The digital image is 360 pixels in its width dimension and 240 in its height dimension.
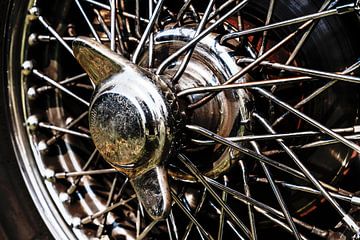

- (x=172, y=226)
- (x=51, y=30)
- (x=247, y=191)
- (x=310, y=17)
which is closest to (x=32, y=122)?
(x=51, y=30)

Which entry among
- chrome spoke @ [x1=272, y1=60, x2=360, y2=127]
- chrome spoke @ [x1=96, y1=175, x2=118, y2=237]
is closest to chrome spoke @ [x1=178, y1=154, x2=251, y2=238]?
chrome spoke @ [x1=272, y1=60, x2=360, y2=127]

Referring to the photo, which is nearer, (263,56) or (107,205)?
(263,56)

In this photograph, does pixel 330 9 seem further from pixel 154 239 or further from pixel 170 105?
pixel 154 239

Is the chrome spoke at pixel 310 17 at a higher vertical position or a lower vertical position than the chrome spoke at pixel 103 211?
higher

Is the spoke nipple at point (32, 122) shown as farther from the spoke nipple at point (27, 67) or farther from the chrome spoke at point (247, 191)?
the chrome spoke at point (247, 191)

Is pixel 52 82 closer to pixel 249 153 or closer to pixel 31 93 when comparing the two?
pixel 31 93

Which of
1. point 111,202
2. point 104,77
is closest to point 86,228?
point 111,202

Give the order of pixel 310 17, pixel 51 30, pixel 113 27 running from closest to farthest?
pixel 310 17
pixel 113 27
pixel 51 30

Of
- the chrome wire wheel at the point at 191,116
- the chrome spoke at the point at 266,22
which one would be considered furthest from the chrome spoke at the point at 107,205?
the chrome spoke at the point at 266,22
